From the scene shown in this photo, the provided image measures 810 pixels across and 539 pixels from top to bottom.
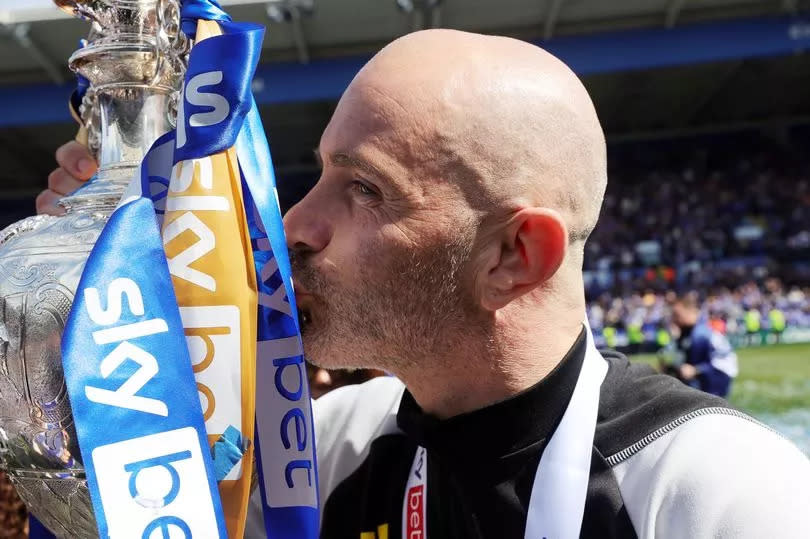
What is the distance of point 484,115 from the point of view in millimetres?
1006

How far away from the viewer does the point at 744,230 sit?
1712 cm

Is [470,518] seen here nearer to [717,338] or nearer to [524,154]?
[524,154]

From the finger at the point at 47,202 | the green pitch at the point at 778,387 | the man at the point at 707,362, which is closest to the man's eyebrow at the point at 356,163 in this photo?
the finger at the point at 47,202

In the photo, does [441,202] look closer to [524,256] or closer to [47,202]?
[524,256]

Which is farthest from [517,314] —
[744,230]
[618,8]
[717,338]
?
[744,230]

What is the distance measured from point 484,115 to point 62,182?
0.69 m

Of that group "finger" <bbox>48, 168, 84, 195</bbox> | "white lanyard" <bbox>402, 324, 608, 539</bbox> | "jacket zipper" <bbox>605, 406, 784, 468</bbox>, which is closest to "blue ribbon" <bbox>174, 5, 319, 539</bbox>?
"white lanyard" <bbox>402, 324, 608, 539</bbox>

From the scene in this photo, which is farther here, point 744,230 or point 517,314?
point 744,230

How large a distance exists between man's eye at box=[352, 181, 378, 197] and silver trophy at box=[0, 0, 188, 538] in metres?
0.22

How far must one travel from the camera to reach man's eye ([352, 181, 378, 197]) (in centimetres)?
101

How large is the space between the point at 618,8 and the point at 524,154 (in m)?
11.6

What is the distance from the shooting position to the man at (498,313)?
98 cm

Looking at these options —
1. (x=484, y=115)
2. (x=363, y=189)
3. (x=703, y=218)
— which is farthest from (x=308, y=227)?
(x=703, y=218)

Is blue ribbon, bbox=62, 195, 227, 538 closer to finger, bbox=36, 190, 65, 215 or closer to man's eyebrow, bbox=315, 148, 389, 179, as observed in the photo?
man's eyebrow, bbox=315, 148, 389, 179
